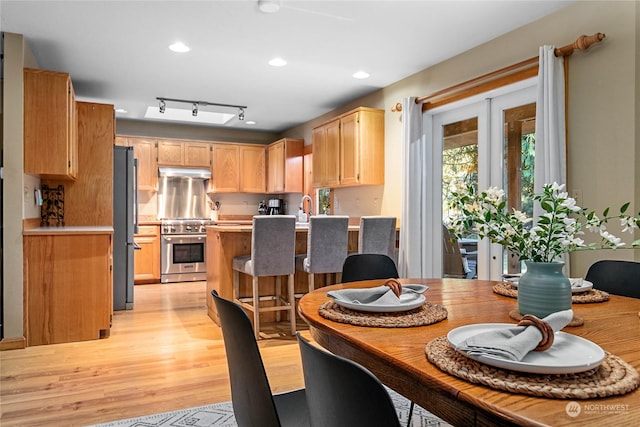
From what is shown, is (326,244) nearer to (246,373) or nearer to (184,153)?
(246,373)

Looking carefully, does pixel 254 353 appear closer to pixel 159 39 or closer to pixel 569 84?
pixel 569 84

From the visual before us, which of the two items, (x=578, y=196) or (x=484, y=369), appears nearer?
(x=484, y=369)

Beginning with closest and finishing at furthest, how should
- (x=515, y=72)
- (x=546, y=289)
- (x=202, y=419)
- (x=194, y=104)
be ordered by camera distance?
1. (x=546, y=289)
2. (x=202, y=419)
3. (x=515, y=72)
4. (x=194, y=104)

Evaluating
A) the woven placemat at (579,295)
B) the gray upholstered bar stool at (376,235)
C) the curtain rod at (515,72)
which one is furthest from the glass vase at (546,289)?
the gray upholstered bar stool at (376,235)

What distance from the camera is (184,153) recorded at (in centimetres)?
709

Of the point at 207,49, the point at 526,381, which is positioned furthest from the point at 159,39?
the point at 526,381

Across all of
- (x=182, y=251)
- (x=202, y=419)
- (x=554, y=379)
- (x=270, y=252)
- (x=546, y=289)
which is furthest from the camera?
(x=182, y=251)

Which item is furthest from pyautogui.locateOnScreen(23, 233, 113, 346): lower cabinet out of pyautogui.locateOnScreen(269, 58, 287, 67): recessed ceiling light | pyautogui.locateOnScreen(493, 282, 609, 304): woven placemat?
pyautogui.locateOnScreen(493, 282, 609, 304): woven placemat

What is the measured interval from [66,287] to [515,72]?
3862 millimetres

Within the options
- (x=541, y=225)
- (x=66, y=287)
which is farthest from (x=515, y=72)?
(x=66, y=287)

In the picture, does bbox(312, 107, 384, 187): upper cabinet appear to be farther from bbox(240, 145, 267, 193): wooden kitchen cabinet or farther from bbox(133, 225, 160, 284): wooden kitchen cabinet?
bbox(133, 225, 160, 284): wooden kitchen cabinet

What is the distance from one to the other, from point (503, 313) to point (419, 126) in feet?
Answer: 10.6

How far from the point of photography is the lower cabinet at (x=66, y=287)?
140 inches

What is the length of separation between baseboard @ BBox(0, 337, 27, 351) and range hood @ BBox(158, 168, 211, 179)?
377 centimetres
